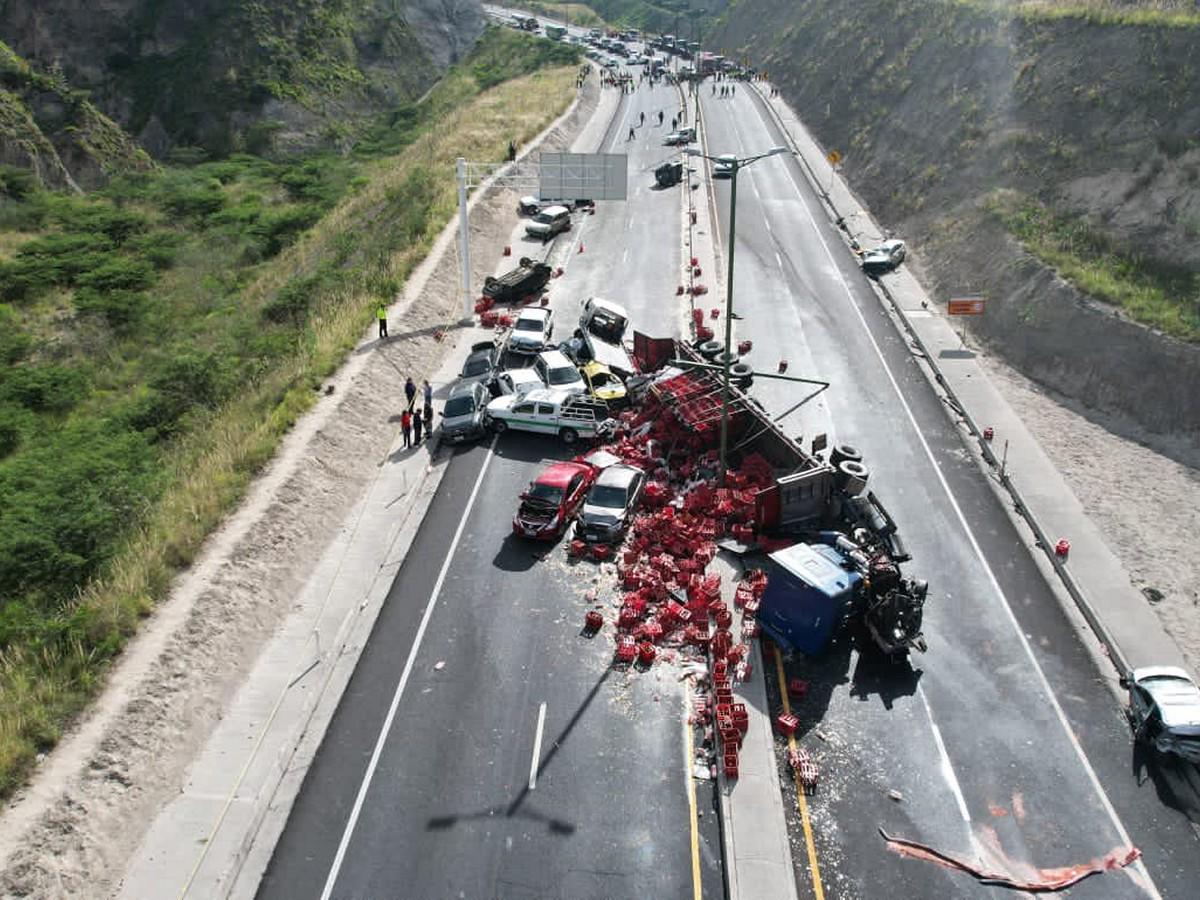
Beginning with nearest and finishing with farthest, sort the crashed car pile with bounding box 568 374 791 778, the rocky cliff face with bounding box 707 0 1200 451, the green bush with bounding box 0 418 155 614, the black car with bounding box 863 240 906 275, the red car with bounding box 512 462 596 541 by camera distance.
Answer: the crashed car pile with bounding box 568 374 791 778 < the green bush with bounding box 0 418 155 614 < the red car with bounding box 512 462 596 541 < the rocky cliff face with bounding box 707 0 1200 451 < the black car with bounding box 863 240 906 275

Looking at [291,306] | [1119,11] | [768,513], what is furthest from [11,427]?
[1119,11]

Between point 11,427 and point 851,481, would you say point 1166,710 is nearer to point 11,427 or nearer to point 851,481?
point 851,481

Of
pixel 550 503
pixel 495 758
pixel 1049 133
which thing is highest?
pixel 1049 133

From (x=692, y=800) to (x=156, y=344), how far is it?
3805 centimetres

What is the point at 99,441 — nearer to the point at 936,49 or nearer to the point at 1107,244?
→ the point at 1107,244

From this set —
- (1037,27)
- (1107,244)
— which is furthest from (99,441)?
(1037,27)

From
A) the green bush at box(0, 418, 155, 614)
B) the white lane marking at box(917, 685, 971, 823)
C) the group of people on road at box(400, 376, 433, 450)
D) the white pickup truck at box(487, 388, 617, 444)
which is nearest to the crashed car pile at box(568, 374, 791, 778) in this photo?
the white pickup truck at box(487, 388, 617, 444)

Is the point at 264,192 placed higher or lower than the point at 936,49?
lower

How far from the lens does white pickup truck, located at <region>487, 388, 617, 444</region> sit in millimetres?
29219

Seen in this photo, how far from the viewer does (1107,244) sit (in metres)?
38.0

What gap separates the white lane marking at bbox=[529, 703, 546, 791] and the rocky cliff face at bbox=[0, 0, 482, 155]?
82012 millimetres

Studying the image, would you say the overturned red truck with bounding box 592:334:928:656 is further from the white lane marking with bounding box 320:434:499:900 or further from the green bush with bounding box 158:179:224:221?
the green bush with bounding box 158:179:224:221

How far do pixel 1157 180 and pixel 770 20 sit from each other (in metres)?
84.9

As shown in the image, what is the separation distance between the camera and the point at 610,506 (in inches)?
960
